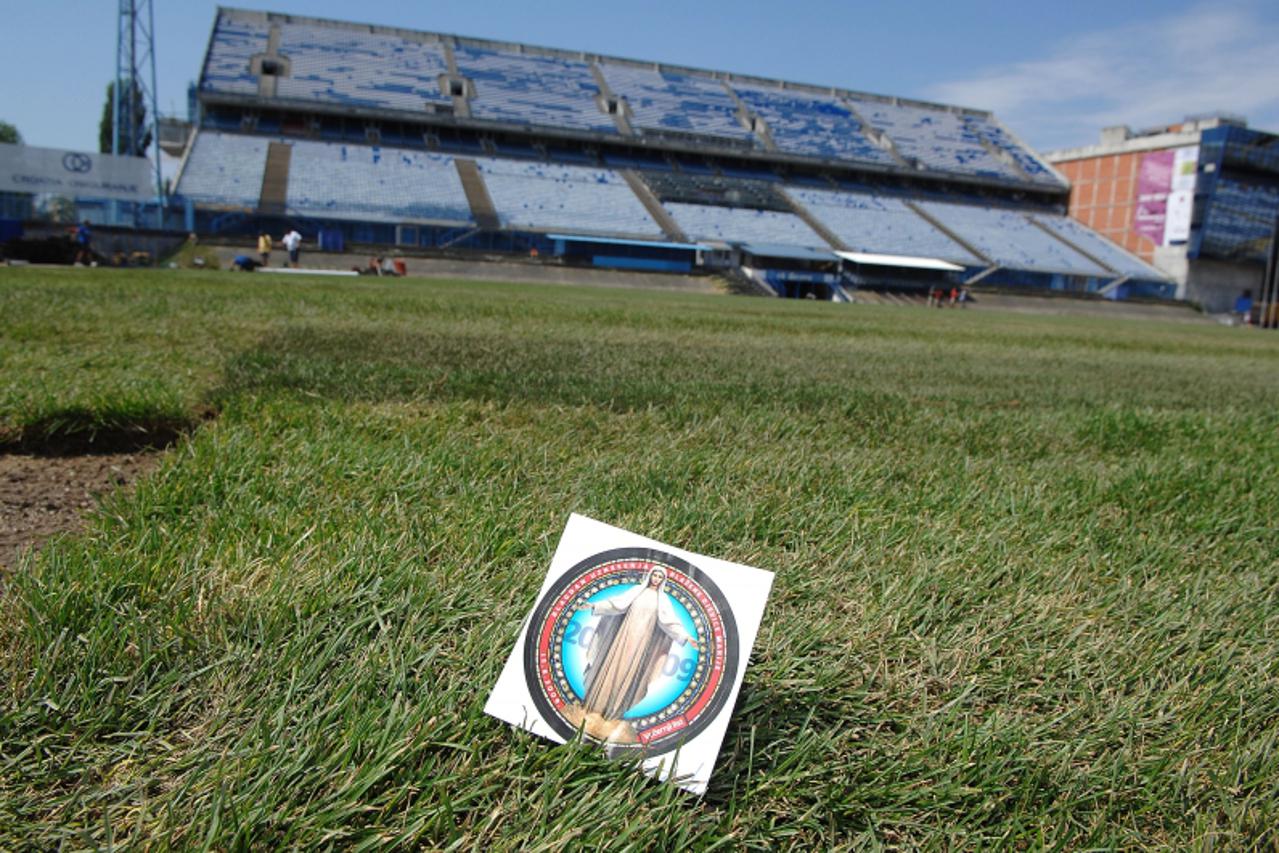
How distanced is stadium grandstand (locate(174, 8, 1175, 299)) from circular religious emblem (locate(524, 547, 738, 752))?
32.6 m

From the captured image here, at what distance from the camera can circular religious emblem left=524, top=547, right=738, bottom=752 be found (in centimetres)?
96

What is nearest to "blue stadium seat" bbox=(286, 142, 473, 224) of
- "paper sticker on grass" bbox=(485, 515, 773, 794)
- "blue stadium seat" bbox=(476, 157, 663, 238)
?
"blue stadium seat" bbox=(476, 157, 663, 238)

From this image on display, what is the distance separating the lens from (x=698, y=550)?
1729 mm

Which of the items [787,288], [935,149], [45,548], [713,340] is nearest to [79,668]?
[45,548]

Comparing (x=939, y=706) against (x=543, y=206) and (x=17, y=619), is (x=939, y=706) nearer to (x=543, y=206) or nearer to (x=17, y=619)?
(x=17, y=619)

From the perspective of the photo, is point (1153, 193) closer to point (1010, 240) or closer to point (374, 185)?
point (1010, 240)

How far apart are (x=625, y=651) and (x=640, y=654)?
2cm

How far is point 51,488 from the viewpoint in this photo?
6.81ft

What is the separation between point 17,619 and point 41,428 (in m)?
1.64

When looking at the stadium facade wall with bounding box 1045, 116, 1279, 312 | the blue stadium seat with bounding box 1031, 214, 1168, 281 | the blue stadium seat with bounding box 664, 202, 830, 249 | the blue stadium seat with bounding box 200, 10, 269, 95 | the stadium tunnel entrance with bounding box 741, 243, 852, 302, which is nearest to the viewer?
the stadium tunnel entrance with bounding box 741, 243, 852, 302

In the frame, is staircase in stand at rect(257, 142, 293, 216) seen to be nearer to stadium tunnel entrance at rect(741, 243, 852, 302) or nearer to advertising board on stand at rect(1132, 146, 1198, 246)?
stadium tunnel entrance at rect(741, 243, 852, 302)

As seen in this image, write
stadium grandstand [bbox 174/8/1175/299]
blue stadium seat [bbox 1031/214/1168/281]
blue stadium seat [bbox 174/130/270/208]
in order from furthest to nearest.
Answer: blue stadium seat [bbox 1031/214/1168/281]
stadium grandstand [bbox 174/8/1175/299]
blue stadium seat [bbox 174/130/270/208]

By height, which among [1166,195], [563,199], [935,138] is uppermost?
[935,138]

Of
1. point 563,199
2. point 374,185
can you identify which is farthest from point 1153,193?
point 374,185
